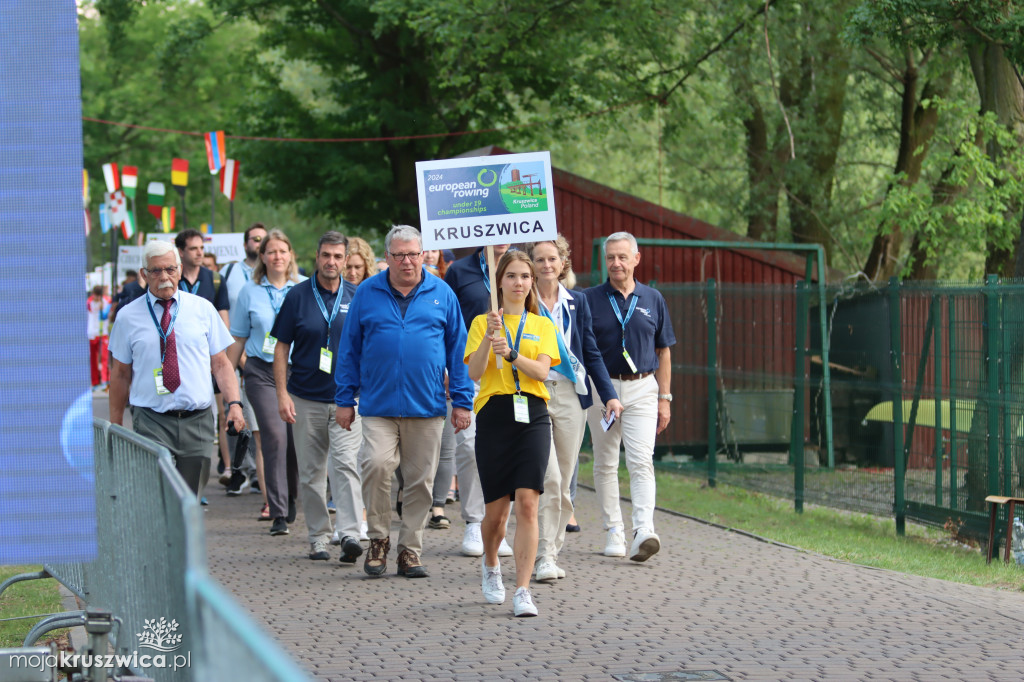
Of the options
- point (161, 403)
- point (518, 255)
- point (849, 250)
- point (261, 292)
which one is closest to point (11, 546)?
point (161, 403)

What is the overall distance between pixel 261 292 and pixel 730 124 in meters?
15.7

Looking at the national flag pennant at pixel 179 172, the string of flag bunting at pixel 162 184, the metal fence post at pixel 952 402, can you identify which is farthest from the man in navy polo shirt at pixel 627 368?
the national flag pennant at pixel 179 172

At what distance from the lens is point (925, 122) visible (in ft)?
74.4

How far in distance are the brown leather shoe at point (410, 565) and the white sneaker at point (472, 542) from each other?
0.81 m

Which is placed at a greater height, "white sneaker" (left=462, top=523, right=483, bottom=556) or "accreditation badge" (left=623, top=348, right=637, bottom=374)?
"accreditation badge" (left=623, top=348, right=637, bottom=374)

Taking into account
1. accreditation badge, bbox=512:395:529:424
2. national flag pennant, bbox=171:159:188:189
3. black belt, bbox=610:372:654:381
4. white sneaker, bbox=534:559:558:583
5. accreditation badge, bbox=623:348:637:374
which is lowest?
white sneaker, bbox=534:559:558:583

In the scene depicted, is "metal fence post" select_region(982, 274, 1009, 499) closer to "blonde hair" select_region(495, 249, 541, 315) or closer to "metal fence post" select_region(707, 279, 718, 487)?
"blonde hair" select_region(495, 249, 541, 315)

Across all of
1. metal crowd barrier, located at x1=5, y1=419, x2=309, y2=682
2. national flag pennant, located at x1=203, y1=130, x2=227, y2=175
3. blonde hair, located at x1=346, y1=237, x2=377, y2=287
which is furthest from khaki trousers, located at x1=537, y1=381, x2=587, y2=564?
national flag pennant, located at x1=203, y1=130, x2=227, y2=175

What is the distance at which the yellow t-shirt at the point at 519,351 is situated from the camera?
7516 millimetres

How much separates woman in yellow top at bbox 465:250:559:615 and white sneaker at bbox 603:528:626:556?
1.79 m

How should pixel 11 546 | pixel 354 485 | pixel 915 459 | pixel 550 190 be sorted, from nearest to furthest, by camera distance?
pixel 11 546 → pixel 550 190 → pixel 354 485 → pixel 915 459

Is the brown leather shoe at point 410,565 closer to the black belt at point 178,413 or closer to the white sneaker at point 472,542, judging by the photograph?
the white sneaker at point 472,542

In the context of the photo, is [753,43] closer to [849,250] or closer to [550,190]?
[849,250]

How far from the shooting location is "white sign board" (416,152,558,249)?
26.2ft
